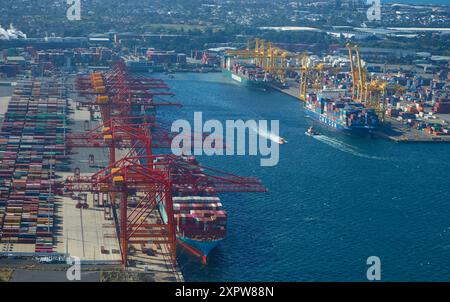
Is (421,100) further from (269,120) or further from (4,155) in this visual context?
(4,155)

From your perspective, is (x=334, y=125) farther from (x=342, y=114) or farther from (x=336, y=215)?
(x=336, y=215)

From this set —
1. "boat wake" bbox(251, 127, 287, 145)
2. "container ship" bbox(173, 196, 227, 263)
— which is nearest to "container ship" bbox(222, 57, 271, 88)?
"boat wake" bbox(251, 127, 287, 145)

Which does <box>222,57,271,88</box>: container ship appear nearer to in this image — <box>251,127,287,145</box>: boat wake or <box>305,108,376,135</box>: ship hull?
<box>305,108,376,135</box>: ship hull

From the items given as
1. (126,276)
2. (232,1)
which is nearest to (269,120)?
(126,276)

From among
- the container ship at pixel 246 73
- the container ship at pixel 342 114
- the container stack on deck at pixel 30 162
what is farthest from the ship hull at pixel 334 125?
the container stack on deck at pixel 30 162

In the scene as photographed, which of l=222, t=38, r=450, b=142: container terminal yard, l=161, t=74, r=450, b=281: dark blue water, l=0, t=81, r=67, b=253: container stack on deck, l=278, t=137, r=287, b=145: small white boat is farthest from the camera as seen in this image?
l=222, t=38, r=450, b=142: container terminal yard
